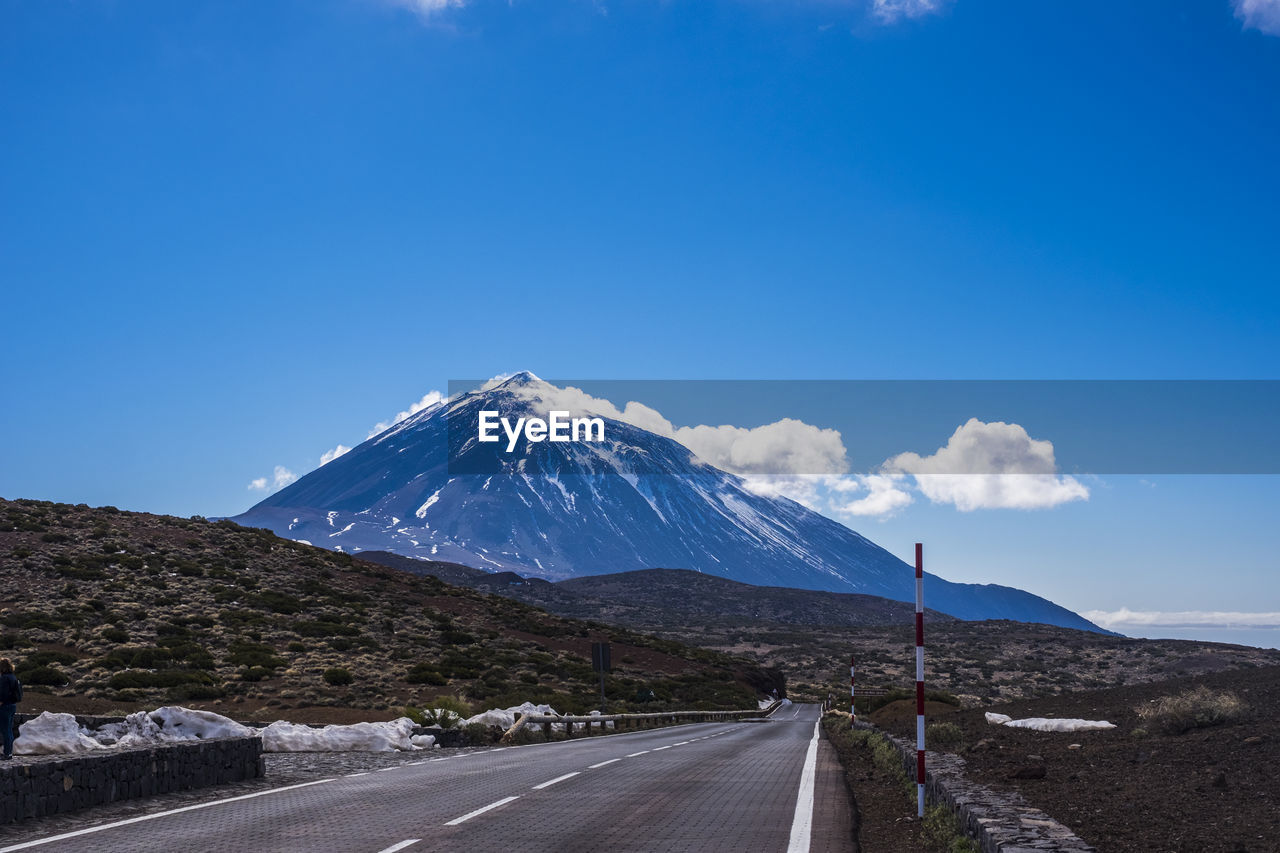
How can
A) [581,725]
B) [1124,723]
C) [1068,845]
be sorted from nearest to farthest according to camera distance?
[1068,845] → [1124,723] → [581,725]

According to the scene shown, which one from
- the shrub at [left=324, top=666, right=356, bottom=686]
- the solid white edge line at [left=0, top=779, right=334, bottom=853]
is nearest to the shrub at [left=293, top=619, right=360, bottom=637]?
the shrub at [left=324, top=666, right=356, bottom=686]

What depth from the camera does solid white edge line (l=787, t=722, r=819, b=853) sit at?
30.5ft

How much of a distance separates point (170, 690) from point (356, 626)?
686 inches

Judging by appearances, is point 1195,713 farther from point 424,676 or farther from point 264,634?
point 264,634

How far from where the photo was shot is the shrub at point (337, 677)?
40.9 meters

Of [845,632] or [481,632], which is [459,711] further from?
[845,632]

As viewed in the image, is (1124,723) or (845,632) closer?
(1124,723)

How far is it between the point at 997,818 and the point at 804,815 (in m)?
3.91

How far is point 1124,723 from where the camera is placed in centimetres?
1850

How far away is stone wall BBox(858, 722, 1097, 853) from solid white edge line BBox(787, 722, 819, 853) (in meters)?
1.27

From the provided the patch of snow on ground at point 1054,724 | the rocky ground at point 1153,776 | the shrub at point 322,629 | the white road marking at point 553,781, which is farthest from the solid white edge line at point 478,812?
the shrub at point 322,629

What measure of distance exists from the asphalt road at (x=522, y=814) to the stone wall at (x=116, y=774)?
1154 mm

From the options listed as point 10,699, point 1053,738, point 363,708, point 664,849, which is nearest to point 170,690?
point 363,708

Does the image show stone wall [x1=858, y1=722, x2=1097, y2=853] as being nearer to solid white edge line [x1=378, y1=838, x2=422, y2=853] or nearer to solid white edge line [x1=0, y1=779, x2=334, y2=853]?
solid white edge line [x1=378, y1=838, x2=422, y2=853]
